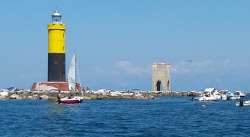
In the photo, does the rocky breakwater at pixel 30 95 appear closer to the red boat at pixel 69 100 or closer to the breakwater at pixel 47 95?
the breakwater at pixel 47 95

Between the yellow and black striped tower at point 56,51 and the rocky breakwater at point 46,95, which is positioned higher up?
the yellow and black striped tower at point 56,51

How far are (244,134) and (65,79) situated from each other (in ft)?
219

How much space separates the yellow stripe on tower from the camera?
10925 centimetres

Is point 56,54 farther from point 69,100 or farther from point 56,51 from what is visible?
point 69,100

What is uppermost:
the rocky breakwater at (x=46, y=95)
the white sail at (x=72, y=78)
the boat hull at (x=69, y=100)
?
the white sail at (x=72, y=78)

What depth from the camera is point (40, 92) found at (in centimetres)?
11981

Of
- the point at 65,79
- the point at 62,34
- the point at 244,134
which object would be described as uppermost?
the point at 62,34

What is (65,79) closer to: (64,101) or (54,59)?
(54,59)

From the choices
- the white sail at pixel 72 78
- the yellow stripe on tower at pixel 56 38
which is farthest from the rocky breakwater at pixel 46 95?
the yellow stripe on tower at pixel 56 38

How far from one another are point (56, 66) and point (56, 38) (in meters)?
4.35

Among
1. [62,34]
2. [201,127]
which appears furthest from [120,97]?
[201,127]

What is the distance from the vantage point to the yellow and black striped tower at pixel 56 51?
10925 cm

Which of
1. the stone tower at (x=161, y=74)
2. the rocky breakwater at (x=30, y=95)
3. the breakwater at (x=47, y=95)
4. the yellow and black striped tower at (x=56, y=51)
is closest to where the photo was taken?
the yellow and black striped tower at (x=56, y=51)

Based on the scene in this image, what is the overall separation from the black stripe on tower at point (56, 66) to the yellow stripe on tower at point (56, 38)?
0.78 m
